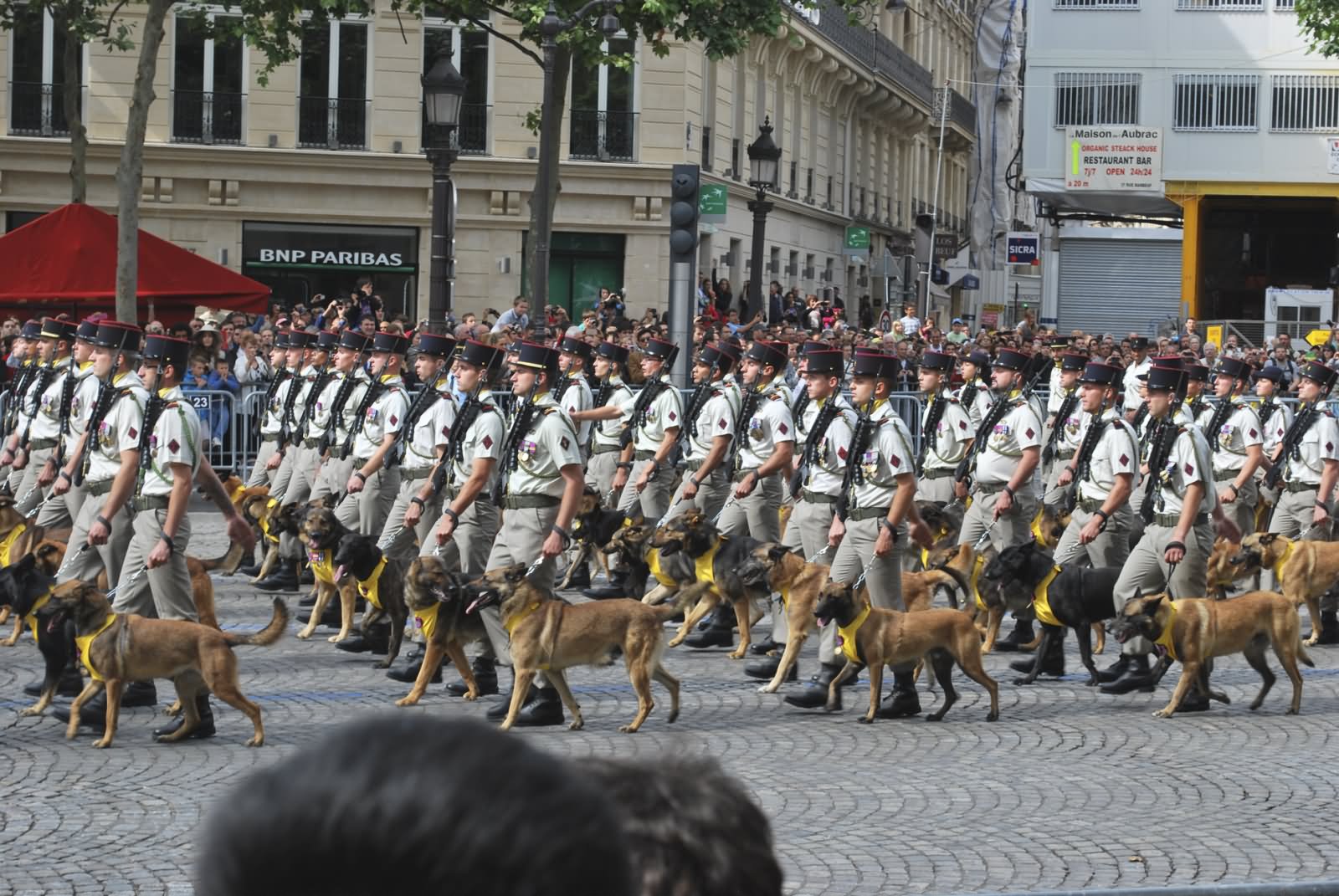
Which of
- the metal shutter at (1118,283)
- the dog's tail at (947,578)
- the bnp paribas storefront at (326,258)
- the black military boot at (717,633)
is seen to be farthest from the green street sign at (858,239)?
the black military boot at (717,633)

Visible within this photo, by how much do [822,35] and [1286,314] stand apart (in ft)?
49.3

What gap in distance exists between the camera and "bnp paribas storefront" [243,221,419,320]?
38094 millimetres

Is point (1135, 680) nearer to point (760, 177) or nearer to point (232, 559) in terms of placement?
point (232, 559)

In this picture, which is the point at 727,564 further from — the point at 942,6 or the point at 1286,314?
the point at 942,6

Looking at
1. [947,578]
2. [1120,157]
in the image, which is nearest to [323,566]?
[947,578]

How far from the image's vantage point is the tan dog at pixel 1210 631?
10.9 meters

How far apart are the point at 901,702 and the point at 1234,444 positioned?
6.09 m

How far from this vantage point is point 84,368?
507 inches

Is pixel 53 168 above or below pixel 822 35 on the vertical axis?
below

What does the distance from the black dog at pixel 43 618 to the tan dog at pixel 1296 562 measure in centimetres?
772

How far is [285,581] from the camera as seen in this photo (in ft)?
51.5

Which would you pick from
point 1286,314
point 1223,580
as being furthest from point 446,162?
point 1286,314

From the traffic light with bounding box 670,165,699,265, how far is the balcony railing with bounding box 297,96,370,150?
19.1m

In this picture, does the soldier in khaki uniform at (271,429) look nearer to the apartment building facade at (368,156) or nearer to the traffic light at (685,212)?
the traffic light at (685,212)
